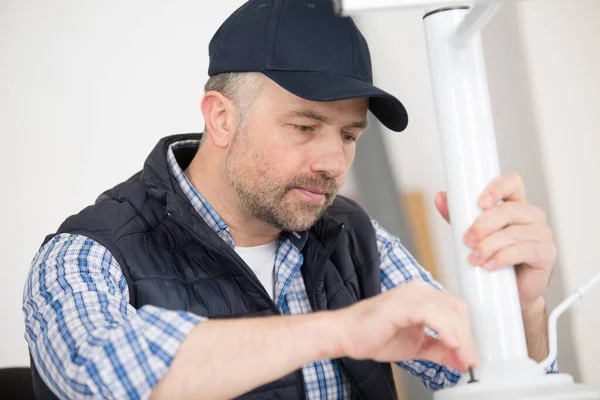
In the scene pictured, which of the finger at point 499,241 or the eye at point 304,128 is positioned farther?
the eye at point 304,128

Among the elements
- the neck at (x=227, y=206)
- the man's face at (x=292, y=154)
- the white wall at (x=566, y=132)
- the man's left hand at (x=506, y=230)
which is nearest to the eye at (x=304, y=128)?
the man's face at (x=292, y=154)

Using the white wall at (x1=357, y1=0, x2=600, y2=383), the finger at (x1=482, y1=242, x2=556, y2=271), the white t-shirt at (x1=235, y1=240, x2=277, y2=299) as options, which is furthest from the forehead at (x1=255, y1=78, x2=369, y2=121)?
the white wall at (x1=357, y1=0, x2=600, y2=383)

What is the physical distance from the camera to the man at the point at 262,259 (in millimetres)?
747

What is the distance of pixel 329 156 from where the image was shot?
46.3 inches

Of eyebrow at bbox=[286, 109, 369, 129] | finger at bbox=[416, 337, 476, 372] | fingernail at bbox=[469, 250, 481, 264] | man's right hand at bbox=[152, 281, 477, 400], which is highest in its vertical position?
eyebrow at bbox=[286, 109, 369, 129]

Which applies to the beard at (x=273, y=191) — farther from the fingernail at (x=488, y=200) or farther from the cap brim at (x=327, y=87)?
the fingernail at (x=488, y=200)

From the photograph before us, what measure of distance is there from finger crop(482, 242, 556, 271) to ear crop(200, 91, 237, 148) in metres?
0.61

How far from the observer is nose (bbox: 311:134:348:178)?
117cm

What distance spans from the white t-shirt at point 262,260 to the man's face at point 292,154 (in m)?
0.09

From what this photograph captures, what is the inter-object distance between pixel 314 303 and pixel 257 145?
297 mm

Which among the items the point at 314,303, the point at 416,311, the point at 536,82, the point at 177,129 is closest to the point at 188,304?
the point at 314,303

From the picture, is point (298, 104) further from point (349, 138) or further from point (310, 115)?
point (349, 138)

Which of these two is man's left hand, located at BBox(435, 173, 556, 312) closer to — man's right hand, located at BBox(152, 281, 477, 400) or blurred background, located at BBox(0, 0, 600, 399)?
man's right hand, located at BBox(152, 281, 477, 400)

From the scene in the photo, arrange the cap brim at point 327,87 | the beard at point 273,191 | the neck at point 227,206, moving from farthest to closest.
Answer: the neck at point 227,206
the beard at point 273,191
the cap brim at point 327,87
